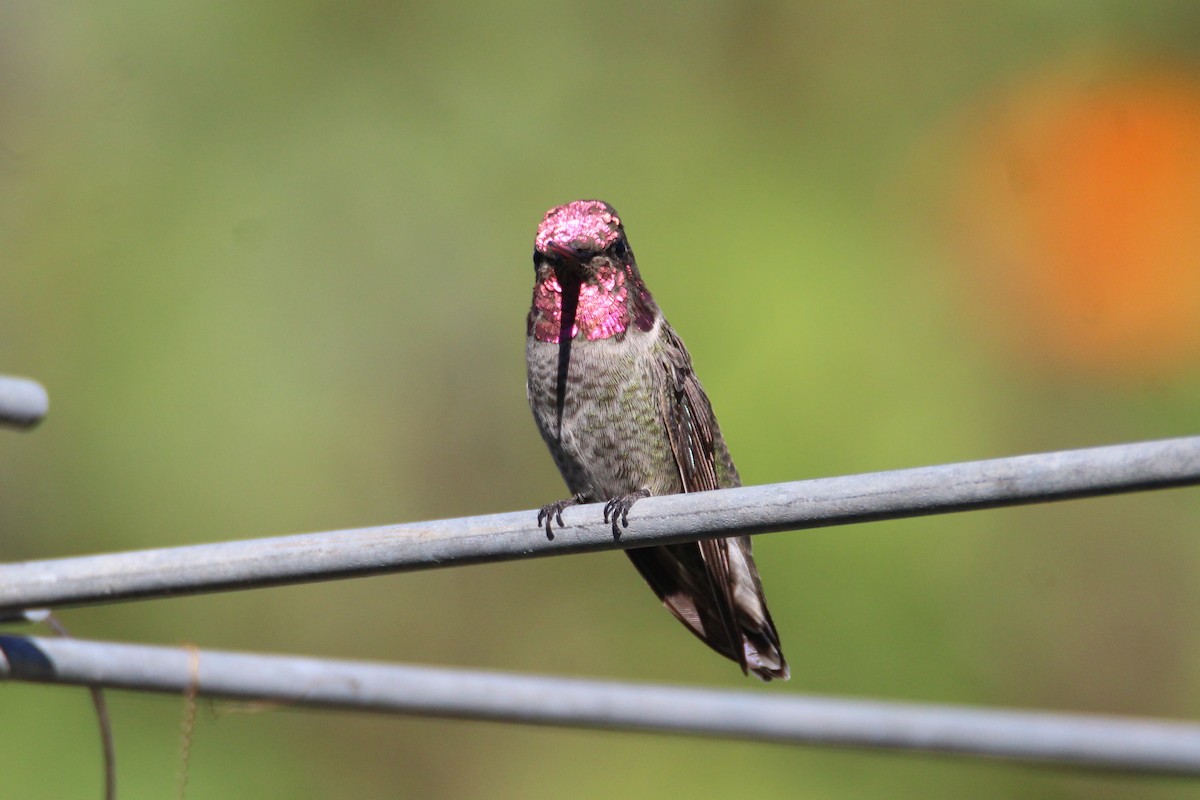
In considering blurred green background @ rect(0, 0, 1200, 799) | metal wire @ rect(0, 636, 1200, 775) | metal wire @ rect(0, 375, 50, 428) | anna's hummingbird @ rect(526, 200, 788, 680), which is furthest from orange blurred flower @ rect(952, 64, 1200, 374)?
metal wire @ rect(0, 375, 50, 428)

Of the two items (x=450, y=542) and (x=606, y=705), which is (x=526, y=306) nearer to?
(x=606, y=705)

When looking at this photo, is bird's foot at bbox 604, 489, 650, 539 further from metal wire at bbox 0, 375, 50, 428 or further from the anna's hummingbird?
metal wire at bbox 0, 375, 50, 428

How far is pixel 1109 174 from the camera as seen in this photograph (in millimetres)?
6730

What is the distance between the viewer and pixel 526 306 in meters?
6.53

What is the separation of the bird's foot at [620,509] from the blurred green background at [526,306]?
3.05 m

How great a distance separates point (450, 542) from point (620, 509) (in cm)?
63

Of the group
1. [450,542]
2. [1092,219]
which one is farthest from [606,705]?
[1092,219]

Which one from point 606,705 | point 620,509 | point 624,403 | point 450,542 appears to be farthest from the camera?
point 624,403

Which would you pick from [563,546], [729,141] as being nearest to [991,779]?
[729,141]

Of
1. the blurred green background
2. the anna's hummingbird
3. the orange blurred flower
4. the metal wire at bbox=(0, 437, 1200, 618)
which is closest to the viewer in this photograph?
the metal wire at bbox=(0, 437, 1200, 618)

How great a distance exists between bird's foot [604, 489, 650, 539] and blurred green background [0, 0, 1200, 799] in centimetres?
305

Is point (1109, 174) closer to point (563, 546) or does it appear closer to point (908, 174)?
point (908, 174)

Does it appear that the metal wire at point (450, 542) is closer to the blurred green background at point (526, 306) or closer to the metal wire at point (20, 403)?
the metal wire at point (20, 403)

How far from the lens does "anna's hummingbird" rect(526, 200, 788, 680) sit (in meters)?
2.89
